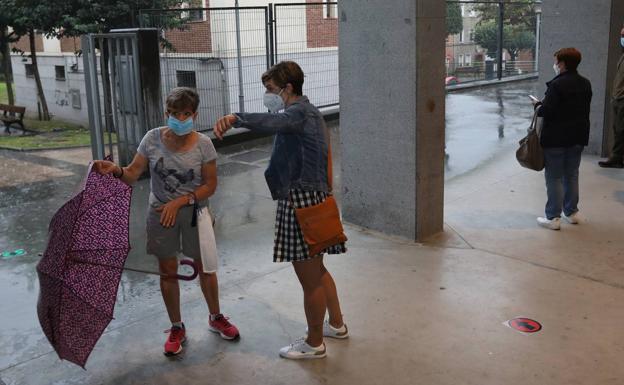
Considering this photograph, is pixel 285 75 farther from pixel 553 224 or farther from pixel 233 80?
pixel 233 80

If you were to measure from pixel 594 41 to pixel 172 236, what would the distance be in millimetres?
7258

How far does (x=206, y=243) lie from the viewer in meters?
Answer: 3.94

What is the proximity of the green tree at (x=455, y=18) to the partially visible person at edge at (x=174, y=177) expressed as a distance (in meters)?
14.4

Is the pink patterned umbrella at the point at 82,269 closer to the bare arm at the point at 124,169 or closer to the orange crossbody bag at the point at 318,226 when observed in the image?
the bare arm at the point at 124,169

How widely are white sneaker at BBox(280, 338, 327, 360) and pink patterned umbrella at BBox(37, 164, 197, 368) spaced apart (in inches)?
41.7

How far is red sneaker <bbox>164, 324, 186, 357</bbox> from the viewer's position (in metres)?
4.00

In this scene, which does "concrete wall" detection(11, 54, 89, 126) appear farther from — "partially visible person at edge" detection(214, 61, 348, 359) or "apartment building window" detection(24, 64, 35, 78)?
"partially visible person at edge" detection(214, 61, 348, 359)

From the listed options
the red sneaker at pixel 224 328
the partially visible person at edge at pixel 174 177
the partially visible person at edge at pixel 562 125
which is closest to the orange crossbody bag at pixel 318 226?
the partially visible person at edge at pixel 174 177

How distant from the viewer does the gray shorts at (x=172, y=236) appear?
12.9 ft

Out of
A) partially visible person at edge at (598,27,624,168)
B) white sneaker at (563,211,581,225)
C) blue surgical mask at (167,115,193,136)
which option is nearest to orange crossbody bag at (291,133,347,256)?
blue surgical mask at (167,115,193,136)

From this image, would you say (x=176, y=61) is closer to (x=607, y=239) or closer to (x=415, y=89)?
(x=415, y=89)

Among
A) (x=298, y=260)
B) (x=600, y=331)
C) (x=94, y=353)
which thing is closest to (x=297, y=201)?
(x=298, y=260)

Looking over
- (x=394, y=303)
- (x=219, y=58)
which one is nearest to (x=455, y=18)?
(x=219, y=58)

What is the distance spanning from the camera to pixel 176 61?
1151cm
